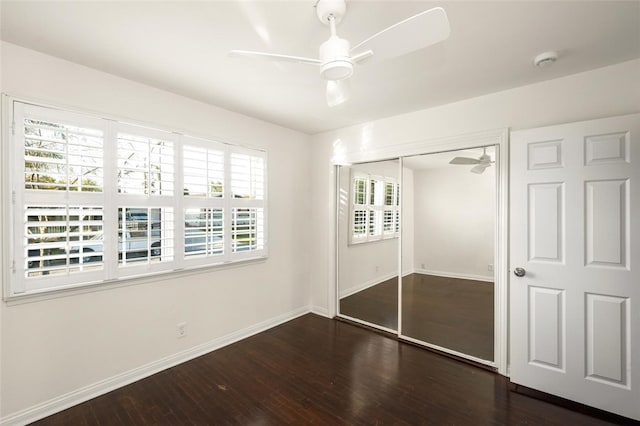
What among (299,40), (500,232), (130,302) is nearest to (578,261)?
(500,232)

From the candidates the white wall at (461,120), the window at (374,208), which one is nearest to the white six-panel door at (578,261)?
the white wall at (461,120)

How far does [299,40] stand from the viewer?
69.2 inches

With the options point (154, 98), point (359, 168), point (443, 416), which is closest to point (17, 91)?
point (154, 98)

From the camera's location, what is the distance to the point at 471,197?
2857mm

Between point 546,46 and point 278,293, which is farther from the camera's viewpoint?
point 278,293

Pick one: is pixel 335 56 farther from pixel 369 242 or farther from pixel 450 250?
pixel 369 242

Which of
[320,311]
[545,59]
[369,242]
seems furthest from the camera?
[320,311]

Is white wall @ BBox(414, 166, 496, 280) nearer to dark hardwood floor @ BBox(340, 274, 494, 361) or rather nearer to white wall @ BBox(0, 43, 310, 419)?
dark hardwood floor @ BBox(340, 274, 494, 361)

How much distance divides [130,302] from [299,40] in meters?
2.47

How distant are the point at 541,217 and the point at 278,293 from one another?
2912 mm

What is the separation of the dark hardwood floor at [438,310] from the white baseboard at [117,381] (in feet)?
4.70

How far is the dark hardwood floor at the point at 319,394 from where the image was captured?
6.37 feet

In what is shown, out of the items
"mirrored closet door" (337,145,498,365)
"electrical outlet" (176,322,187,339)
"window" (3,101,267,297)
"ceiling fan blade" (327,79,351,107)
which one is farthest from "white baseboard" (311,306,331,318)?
"ceiling fan blade" (327,79,351,107)

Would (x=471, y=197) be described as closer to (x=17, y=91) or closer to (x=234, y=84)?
(x=234, y=84)
